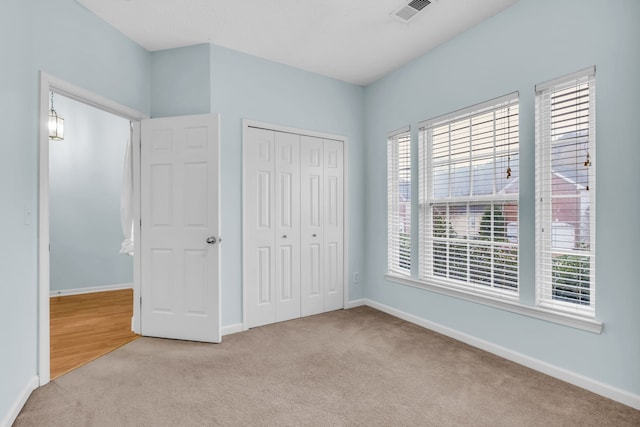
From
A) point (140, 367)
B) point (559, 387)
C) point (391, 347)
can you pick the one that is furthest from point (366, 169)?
point (140, 367)

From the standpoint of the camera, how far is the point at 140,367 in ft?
7.98

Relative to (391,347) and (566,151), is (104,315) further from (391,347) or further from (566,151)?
(566,151)

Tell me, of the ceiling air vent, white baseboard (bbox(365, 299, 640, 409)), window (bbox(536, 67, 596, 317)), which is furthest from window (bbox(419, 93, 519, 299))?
the ceiling air vent

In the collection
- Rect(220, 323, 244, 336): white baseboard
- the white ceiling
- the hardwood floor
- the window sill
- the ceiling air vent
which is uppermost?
the white ceiling

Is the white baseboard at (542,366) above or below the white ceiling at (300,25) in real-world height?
below

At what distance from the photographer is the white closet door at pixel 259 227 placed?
3.27 m

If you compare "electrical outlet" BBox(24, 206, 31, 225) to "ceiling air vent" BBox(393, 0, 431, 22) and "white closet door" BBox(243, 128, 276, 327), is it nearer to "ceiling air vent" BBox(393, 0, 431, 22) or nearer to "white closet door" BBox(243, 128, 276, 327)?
"white closet door" BBox(243, 128, 276, 327)

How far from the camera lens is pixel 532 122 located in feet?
7.82

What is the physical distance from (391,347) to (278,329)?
1.13 meters

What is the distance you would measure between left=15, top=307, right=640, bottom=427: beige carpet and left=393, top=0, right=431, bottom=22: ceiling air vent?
108 inches

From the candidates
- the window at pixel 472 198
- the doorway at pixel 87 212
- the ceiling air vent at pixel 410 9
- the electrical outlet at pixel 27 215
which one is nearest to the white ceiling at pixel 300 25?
the ceiling air vent at pixel 410 9

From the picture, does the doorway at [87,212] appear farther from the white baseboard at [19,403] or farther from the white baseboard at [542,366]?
the white baseboard at [542,366]

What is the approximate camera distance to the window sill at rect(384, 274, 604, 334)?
6.79ft

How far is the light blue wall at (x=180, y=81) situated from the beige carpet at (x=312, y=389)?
2200 millimetres
